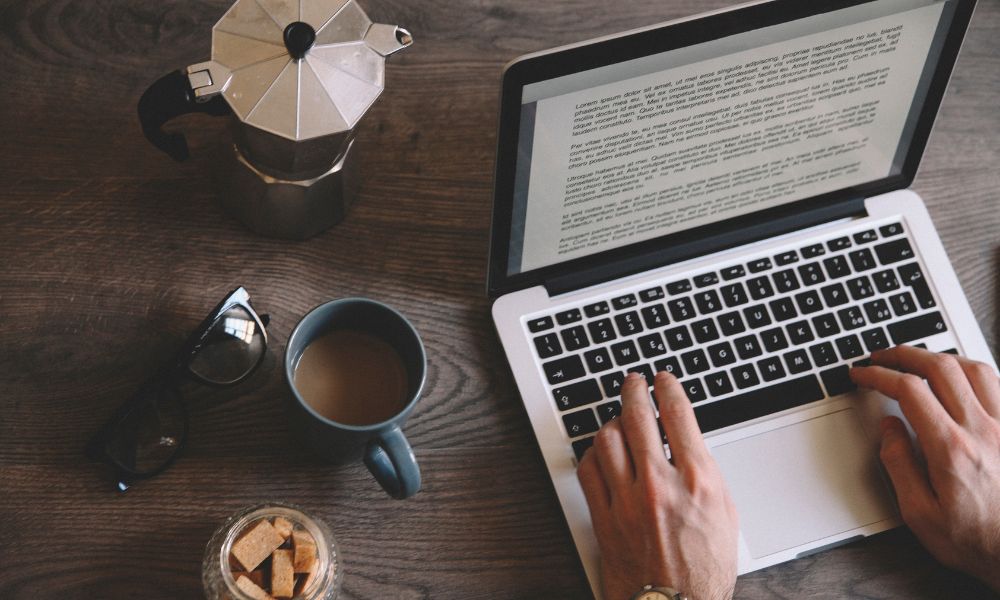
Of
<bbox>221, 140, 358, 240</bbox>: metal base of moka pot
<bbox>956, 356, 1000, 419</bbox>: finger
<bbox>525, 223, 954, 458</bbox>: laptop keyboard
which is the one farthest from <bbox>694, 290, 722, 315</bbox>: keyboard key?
<bbox>221, 140, 358, 240</bbox>: metal base of moka pot

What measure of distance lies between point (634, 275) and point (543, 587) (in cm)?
28

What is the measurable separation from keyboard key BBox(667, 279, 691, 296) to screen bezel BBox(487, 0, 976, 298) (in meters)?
0.02

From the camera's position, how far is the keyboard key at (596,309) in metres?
0.77

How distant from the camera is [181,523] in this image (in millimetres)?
710

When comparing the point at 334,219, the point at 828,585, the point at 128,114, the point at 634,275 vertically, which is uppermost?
the point at 128,114

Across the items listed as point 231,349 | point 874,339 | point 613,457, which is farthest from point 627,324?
point 231,349

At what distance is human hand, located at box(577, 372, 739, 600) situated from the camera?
696mm

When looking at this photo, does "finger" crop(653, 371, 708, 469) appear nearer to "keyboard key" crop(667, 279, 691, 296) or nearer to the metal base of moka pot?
"keyboard key" crop(667, 279, 691, 296)

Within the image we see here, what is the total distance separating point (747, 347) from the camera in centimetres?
78

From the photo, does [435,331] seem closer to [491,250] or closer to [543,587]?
[491,250]

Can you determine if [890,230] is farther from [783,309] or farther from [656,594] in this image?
[656,594]

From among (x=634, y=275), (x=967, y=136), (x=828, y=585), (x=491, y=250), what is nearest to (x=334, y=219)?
(x=491, y=250)

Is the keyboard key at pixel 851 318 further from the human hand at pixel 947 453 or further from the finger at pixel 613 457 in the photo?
the finger at pixel 613 457

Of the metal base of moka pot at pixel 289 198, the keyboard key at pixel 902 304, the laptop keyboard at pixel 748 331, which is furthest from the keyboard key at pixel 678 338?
the metal base of moka pot at pixel 289 198
